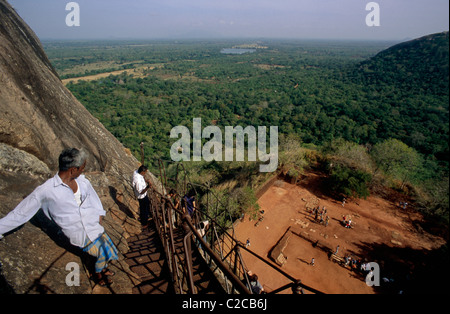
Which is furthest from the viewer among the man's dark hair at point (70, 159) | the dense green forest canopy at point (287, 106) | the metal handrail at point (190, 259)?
the dense green forest canopy at point (287, 106)

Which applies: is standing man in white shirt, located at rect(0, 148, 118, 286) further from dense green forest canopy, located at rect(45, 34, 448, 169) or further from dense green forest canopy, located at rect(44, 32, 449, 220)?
dense green forest canopy, located at rect(45, 34, 448, 169)

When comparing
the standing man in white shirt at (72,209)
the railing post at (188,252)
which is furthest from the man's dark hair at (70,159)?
the railing post at (188,252)

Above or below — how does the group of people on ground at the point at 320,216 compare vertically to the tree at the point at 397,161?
below

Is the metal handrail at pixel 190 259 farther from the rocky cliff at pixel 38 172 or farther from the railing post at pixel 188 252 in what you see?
the rocky cliff at pixel 38 172

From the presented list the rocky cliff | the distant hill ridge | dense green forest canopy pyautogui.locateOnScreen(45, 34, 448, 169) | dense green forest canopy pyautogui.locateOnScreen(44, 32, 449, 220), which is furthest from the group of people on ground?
the rocky cliff

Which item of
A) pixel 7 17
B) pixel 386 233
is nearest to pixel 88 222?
pixel 7 17

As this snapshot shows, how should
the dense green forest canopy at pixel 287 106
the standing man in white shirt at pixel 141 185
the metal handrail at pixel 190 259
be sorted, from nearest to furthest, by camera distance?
the metal handrail at pixel 190 259
the standing man in white shirt at pixel 141 185
the dense green forest canopy at pixel 287 106

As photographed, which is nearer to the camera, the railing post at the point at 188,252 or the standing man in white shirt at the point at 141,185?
the railing post at the point at 188,252
